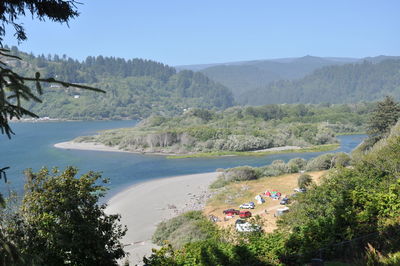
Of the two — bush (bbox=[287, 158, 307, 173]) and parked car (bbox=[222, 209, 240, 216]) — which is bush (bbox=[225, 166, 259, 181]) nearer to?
bush (bbox=[287, 158, 307, 173])

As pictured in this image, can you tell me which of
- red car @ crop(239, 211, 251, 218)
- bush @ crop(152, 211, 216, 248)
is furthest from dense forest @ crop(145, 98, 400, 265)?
red car @ crop(239, 211, 251, 218)

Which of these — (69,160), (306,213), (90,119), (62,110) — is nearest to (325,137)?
(69,160)

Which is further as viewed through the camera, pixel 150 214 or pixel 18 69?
pixel 18 69

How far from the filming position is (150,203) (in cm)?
3042

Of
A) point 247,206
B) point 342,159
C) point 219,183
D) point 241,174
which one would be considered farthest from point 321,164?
point 247,206

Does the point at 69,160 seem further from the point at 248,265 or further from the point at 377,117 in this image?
the point at 248,265

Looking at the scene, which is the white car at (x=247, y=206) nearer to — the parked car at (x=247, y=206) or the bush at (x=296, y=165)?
the parked car at (x=247, y=206)

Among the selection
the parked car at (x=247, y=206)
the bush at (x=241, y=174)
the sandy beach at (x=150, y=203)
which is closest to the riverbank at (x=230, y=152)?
the sandy beach at (x=150, y=203)

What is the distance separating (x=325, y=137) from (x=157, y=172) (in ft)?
119

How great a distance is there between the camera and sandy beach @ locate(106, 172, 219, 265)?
71.6ft

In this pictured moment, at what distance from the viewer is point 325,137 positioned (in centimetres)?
7125

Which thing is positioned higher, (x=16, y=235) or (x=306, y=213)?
(x=16, y=235)

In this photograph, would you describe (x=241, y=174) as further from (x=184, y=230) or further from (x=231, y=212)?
(x=184, y=230)

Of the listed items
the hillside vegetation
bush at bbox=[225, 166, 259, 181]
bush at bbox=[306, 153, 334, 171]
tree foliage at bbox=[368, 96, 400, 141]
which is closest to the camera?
bush at bbox=[225, 166, 259, 181]
